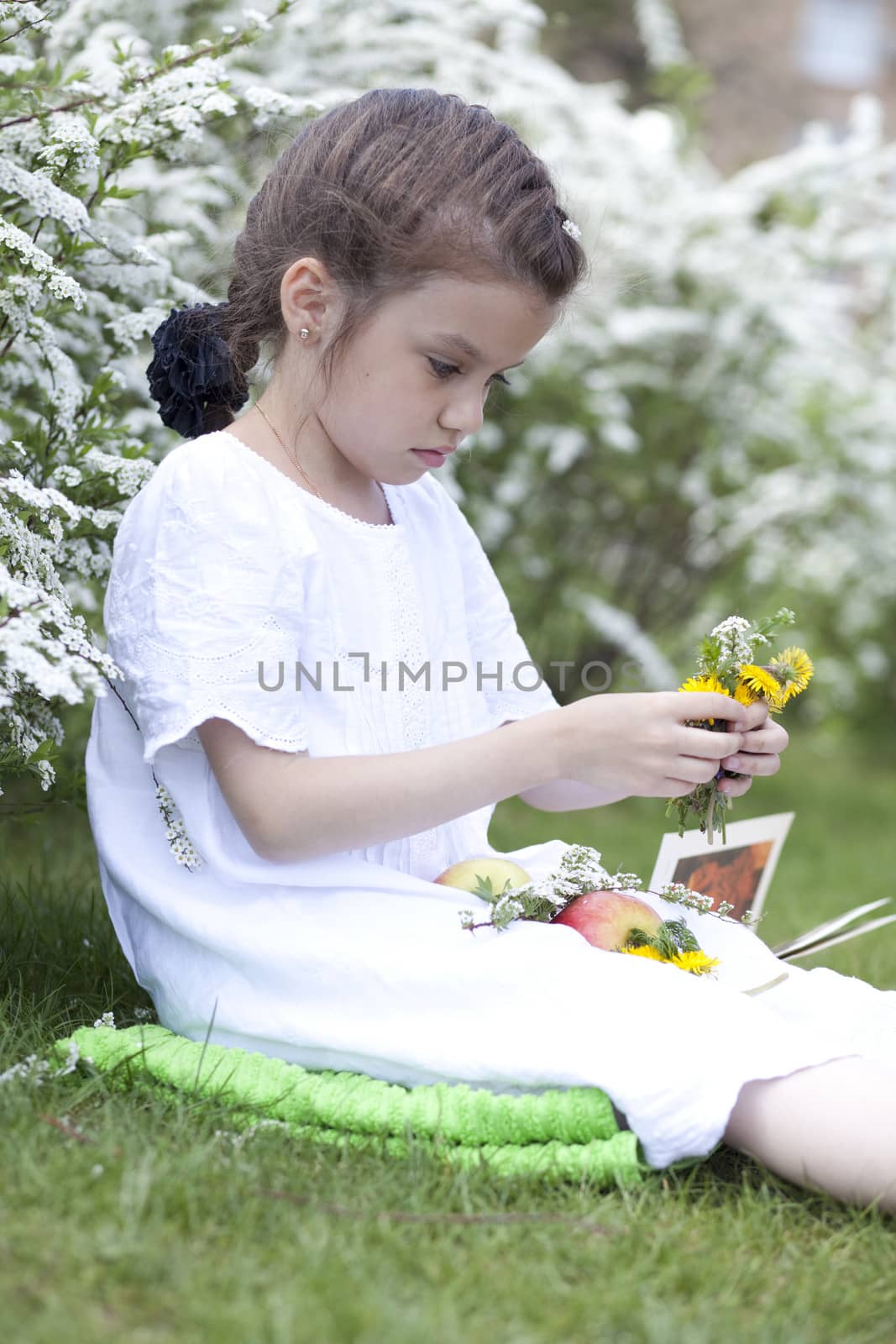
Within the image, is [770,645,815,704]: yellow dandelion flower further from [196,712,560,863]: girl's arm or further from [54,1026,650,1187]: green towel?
[54,1026,650,1187]: green towel

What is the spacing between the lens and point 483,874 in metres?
1.79

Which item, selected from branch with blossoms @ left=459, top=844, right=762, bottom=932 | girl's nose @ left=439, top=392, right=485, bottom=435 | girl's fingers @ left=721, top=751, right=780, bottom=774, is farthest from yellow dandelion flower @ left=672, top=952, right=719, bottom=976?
girl's nose @ left=439, top=392, right=485, bottom=435

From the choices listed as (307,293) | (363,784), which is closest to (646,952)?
(363,784)

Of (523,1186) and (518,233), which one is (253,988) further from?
(518,233)

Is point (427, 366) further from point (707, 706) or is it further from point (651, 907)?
point (651, 907)

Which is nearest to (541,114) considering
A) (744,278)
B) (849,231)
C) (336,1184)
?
(744,278)

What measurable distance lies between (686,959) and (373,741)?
49cm

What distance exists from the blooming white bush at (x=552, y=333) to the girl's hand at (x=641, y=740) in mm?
552

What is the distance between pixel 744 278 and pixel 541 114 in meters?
0.84

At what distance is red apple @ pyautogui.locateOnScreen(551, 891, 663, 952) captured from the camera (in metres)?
1.70

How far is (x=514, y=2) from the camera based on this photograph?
3.19 meters

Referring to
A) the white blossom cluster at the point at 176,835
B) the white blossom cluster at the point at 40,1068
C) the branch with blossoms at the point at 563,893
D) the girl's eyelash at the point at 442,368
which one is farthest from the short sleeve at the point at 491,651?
the white blossom cluster at the point at 40,1068

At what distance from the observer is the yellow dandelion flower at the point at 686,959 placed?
1.71m

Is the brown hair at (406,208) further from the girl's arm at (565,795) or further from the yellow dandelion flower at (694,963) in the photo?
the yellow dandelion flower at (694,963)
